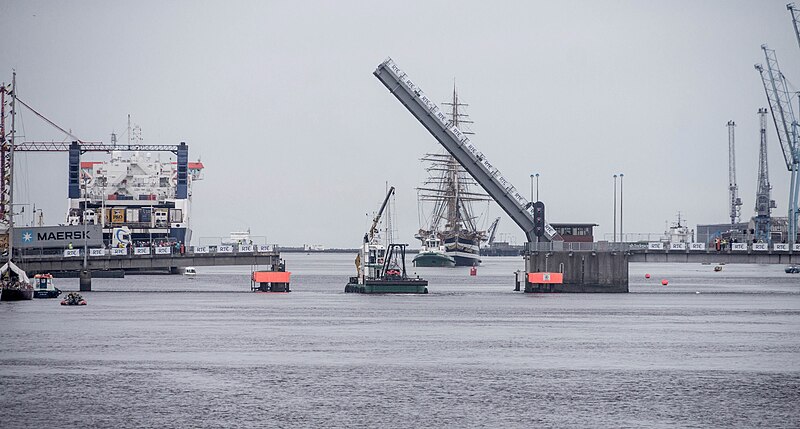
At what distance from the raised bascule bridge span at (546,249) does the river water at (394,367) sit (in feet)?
47.1

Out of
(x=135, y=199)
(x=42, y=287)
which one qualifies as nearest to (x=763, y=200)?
(x=135, y=199)

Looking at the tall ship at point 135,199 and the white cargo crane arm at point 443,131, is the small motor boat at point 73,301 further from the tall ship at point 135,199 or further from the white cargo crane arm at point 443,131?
the tall ship at point 135,199

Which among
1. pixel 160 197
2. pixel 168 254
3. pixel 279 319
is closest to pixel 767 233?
pixel 160 197

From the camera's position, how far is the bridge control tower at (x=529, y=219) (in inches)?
3410

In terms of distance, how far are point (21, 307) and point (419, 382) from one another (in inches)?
1633

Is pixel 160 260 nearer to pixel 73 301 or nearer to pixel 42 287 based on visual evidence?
pixel 42 287

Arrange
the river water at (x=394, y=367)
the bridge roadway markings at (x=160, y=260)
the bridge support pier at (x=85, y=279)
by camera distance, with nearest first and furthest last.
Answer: the river water at (x=394, y=367) < the bridge roadway markings at (x=160, y=260) < the bridge support pier at (x=85, y=279)

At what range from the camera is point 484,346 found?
51.2 m

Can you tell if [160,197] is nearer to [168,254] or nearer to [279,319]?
[168,254]

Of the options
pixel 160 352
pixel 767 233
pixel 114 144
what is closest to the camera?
pixel 160 352

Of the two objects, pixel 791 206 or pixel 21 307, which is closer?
pixel 21 307

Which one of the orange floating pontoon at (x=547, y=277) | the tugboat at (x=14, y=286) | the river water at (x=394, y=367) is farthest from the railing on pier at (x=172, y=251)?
the orange floating pontoon at (x=547, y=277)

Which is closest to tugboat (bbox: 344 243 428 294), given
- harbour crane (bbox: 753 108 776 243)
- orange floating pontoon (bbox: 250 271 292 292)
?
orange floating pontoon (bbox: 250 271 292 292)

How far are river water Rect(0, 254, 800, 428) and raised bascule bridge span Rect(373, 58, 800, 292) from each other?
47.1 ft
